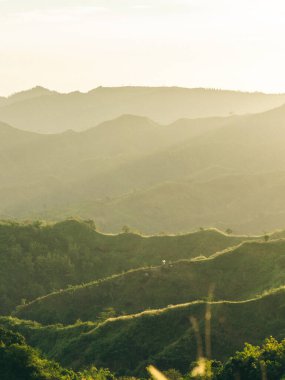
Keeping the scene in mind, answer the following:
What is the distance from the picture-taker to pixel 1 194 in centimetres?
18088

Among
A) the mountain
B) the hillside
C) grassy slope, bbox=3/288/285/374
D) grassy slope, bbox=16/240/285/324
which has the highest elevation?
the mountain

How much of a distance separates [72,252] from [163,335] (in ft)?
104

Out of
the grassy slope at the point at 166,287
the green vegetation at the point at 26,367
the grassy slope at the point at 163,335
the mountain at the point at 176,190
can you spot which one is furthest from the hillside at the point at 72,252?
the mountain at the point at 176,190

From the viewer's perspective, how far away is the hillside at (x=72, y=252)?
74500mm

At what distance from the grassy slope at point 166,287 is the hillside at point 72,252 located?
10529mm

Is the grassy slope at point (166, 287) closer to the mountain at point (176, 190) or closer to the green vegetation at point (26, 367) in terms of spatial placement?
the green vegetation at point (26, 367)

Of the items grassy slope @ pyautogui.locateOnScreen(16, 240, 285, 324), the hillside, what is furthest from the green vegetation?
the hillside

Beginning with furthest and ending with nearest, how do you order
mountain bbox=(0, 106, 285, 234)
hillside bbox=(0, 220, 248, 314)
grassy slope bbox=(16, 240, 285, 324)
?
mountain bbox=(0, 106, 285, 234)
hillside bbox=(0, 220, 248, 314)
grassy slope bbox=(16, 240, 285, 324)

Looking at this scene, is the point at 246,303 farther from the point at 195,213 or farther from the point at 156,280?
Result: the point at 195,213

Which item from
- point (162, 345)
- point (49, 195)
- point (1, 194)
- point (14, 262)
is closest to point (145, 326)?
point (162, 345)

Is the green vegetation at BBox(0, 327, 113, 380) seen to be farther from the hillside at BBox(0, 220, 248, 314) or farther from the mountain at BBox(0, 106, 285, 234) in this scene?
the mountain at BBox(0, 106, 285, 234)

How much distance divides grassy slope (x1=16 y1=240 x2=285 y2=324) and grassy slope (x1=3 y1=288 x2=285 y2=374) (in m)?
7.14

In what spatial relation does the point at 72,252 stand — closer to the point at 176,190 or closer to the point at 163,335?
the point at 163,335

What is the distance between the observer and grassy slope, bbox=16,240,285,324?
60281 millimetres
